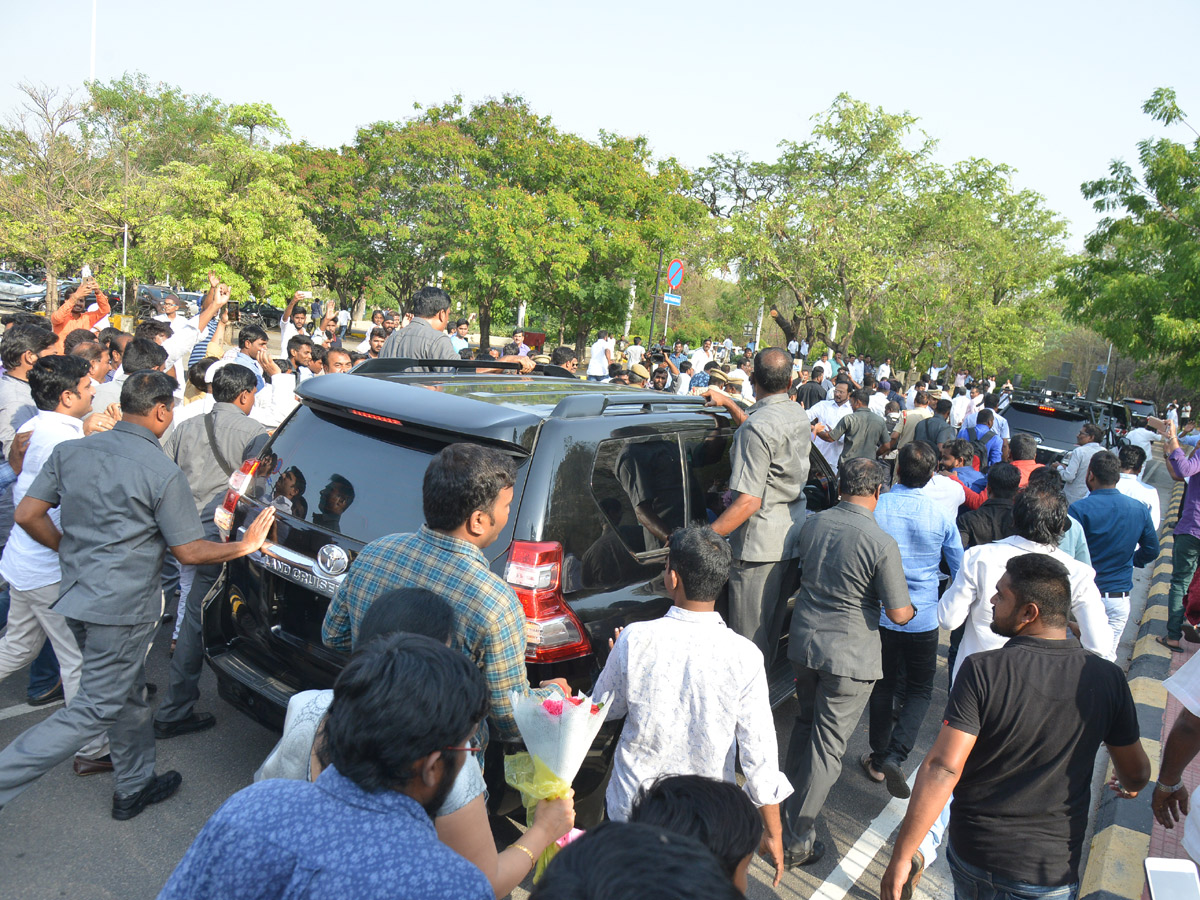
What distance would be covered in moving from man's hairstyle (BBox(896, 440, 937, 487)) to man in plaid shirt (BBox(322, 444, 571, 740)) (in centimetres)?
280

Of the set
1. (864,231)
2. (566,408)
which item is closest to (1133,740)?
(566,408)

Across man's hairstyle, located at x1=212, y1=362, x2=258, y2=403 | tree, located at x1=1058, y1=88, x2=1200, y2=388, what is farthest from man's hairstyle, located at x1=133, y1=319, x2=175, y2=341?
tree, located at x1=1058, y1=88, x2=1200, y2=388

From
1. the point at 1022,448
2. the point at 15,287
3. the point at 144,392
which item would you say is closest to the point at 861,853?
the point at 144,392

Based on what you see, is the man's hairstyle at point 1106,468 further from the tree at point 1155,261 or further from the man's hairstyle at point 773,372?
the tree at point 1155,261

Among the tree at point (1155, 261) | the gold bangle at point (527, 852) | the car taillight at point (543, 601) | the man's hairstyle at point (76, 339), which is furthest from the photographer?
the tree at point (1155, 261)

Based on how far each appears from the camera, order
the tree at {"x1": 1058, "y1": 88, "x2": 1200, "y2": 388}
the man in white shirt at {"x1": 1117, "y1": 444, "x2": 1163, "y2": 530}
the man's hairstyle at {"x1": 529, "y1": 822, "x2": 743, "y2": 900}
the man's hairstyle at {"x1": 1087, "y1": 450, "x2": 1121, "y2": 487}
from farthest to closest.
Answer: the tree at {"x1": 1058, "y1": 88, "x2": 1200, "y2": 388}, the man in white shirt at {"x1": 1117, "y1": 444, "x2": 1163, "y2": 530}, the man's hairstyle at {"x1": 1087, "y1": 450, "x2": 1121, "y2": 487}, the man's hairstyle at {"x1": 529, "y1": 822, "x2": 743, "y2": 900}

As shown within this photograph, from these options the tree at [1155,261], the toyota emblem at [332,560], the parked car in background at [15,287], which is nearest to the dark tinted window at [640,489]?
the toyota emblem at [332,560]

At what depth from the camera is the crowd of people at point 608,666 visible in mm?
1416

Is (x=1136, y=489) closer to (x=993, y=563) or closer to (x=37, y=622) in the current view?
(x=993, y=563)

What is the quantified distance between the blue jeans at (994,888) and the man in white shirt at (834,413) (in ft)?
21.8

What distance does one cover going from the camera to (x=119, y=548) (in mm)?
3113

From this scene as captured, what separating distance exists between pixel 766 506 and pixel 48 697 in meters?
3.91

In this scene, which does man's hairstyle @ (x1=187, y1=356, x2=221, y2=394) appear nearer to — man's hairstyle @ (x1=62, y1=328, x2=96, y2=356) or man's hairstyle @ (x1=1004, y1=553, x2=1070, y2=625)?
man's hairstyle @ (x1=62, y1=328, x2=96, y2=356)

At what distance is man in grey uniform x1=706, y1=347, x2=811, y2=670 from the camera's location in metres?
3.95
